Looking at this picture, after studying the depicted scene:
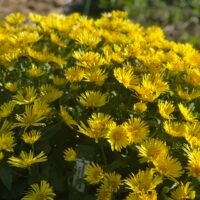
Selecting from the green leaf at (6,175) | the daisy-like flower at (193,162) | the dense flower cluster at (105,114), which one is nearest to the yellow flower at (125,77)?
the dense flower cluster at (105,114)

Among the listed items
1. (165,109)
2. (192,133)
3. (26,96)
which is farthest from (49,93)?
(192,133)

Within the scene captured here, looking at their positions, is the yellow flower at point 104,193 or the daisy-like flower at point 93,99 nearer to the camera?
the yellow flower at point 104,193

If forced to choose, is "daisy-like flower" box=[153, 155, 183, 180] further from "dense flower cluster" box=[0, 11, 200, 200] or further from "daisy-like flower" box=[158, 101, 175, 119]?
"daisy-like flower" box=[158, 101, 175, 119]

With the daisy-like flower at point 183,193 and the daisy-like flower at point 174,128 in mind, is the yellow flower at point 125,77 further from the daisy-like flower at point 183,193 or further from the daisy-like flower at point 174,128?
the daisy-like flower at point 183,193

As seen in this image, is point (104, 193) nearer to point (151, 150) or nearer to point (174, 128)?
point (151, 150)

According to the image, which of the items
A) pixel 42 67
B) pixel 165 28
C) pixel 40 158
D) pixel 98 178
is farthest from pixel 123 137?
pixel 165 28

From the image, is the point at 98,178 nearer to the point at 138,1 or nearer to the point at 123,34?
the point at 123,34
